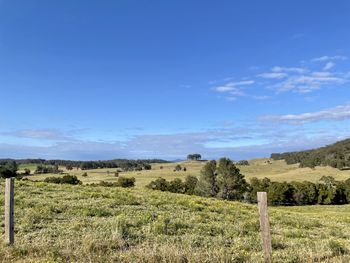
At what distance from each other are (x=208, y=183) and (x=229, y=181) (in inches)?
228

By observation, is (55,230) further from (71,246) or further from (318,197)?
(318,197)

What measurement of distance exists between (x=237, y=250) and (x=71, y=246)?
400 centimetres

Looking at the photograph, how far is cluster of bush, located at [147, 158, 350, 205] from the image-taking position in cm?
8806

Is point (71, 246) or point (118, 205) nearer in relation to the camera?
point (71, 246)

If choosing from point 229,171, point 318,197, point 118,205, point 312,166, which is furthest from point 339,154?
point 118,205

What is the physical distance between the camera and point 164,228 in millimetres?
13555

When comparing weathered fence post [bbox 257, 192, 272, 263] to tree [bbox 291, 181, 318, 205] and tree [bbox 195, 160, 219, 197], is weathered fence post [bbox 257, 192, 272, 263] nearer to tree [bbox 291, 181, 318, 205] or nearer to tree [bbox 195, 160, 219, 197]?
tree [bbox 195, 160, 219, 197]

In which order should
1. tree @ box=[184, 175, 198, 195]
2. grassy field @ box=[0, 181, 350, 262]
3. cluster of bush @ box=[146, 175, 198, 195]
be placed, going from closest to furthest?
grassy field @ box=[0, 181, 350, 262]
cluster of bush @ box=[146, 175, 198, 195]
tree @ box=[184, 175, 198, 195]

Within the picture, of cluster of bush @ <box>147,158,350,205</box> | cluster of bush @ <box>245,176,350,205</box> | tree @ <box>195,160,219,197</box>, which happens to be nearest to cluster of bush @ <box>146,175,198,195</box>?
cluster of bush @ <box>147,158,350,205</box>

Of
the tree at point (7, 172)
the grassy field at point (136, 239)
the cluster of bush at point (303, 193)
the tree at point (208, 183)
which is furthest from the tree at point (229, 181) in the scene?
the grassy field at point (136, 239)

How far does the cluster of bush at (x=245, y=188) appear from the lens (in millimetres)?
88062

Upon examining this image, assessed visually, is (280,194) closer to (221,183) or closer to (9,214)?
(221,183)

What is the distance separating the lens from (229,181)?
286 ft

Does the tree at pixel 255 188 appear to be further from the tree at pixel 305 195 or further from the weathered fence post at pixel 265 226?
the weathered fence post at pixel 265 226
